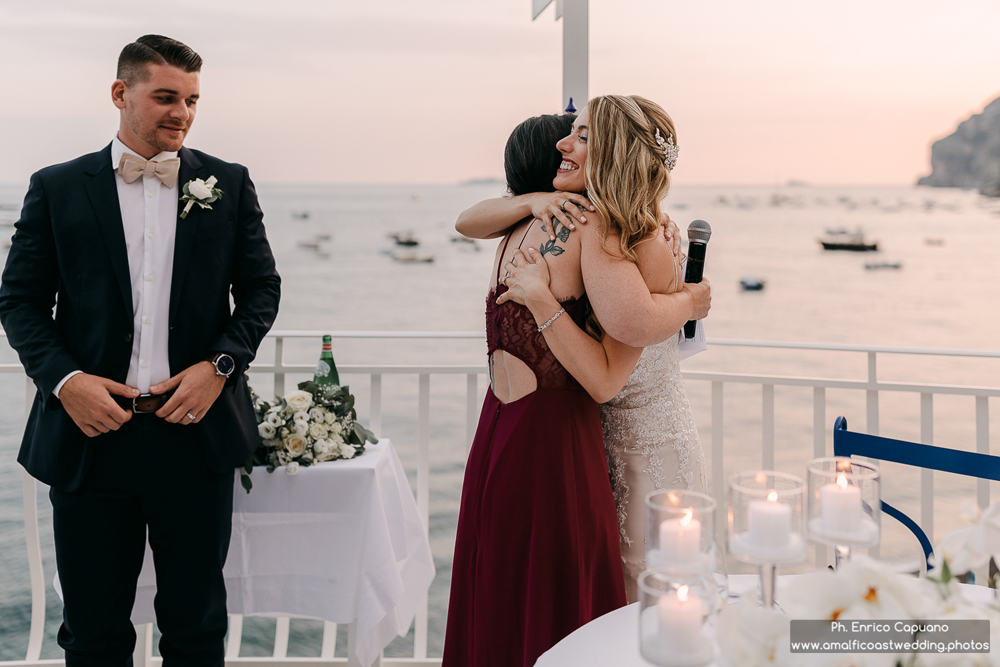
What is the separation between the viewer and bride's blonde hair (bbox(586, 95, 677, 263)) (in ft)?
4.82

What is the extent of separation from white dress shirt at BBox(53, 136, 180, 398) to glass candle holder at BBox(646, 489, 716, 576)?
1.39 m

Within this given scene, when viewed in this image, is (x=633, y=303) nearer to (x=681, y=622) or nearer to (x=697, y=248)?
(x=697, y=248)

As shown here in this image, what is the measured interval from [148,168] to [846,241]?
2212 cm

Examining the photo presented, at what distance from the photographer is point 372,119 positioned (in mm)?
18234

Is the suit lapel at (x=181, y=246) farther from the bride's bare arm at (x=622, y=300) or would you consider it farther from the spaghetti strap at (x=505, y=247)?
the bride's bare arm at (x=622, y=300)

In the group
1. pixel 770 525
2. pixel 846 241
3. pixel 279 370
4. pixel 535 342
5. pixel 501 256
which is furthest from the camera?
pixel 846 241

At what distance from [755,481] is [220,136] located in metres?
13.4

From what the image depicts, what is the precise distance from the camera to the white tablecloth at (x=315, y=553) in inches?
82.4

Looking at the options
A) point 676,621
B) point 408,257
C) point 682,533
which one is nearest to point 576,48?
point 682,533

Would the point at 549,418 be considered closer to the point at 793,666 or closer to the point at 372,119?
the point at 793,666

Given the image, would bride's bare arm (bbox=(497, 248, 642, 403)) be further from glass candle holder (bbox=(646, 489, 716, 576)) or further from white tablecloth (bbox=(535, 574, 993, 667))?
glass candle holder (bbox=(646, 489, 716, 576))

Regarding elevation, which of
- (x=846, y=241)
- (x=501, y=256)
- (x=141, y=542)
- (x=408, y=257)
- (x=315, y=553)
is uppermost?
(x=846, y=241)

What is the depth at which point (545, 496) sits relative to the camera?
1.53m

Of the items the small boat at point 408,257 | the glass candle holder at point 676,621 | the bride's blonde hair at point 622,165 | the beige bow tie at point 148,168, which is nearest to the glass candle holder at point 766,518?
the glass candle holder at point 676,621
